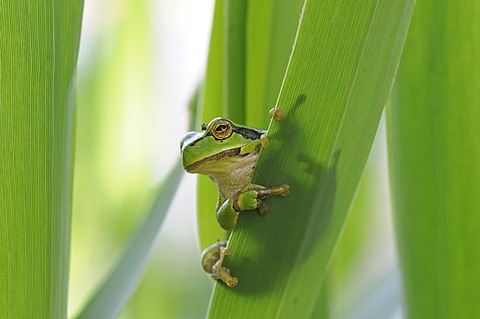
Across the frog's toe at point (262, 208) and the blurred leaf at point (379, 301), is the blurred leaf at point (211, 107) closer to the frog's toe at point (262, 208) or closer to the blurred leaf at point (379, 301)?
the frog's toe at point (262, 208)

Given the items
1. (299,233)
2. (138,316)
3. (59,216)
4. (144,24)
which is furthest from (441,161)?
(138,316)

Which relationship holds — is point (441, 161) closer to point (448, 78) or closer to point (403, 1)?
point (448, 78)

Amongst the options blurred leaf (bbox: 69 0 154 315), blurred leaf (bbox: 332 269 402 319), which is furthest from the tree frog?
blurred leaf (bbox: 69 0 154 315)

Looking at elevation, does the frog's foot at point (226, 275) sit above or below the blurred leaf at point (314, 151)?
below

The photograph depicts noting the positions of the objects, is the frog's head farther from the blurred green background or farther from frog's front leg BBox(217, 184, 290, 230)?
the blurred green background

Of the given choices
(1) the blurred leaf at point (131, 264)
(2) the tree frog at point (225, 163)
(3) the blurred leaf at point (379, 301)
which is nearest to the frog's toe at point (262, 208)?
(2) the tree frog at point (225, 163)
